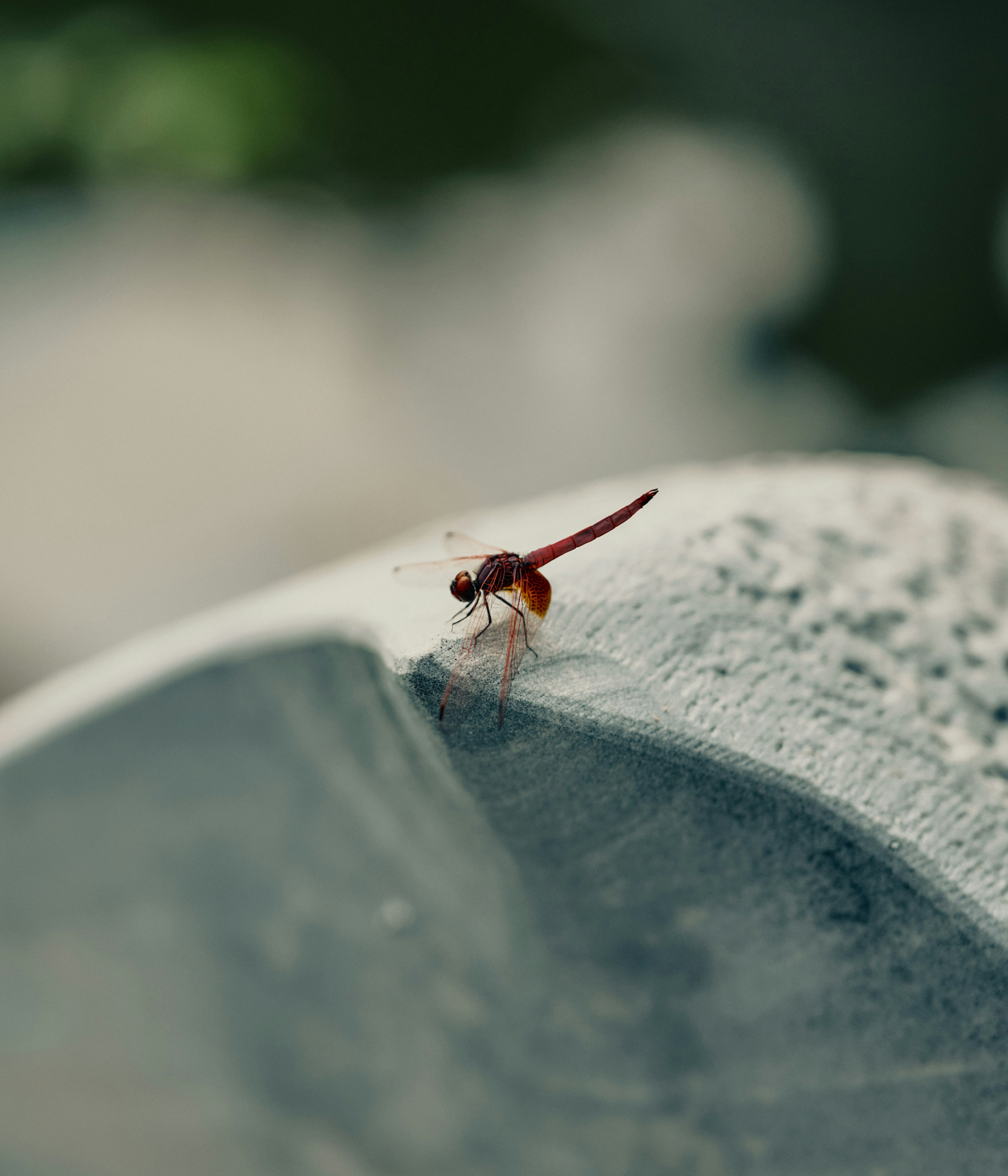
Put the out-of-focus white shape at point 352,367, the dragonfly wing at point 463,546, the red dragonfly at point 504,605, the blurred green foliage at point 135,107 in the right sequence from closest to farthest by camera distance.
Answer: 1. the red dragonfly at point 504,605
2. the dragonfly wing at point 463,546
3. the out-of-focus white shape at point 352,367
4. the blurred green foliage at point 135,107

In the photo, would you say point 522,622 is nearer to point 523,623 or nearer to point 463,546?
point 523,623

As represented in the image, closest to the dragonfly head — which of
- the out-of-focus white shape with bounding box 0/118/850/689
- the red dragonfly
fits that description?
the red dragonfly

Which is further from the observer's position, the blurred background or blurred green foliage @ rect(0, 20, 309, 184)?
blurred green foliage @ rect(0, 20, 309, 184)

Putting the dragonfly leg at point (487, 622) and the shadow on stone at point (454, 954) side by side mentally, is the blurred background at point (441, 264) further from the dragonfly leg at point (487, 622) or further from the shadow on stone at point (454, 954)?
the dragonfly leg at point (487, 622)

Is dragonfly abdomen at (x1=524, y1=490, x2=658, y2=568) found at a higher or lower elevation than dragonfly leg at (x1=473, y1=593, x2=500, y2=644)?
higher

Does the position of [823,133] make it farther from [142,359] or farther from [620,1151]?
[620,1151]

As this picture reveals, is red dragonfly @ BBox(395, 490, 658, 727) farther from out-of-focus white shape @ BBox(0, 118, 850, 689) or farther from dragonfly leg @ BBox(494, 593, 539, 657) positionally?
out-of-focus white shape @ BBox(0, 118, 850, 689)

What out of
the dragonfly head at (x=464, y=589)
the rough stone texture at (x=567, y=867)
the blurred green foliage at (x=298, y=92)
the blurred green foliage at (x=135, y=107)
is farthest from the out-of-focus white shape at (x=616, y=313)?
the dragonfly head at (x=464, y=589)

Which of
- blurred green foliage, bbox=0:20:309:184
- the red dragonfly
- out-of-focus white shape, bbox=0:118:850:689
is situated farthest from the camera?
blurred green foliage, bbox=0:20:309:184
